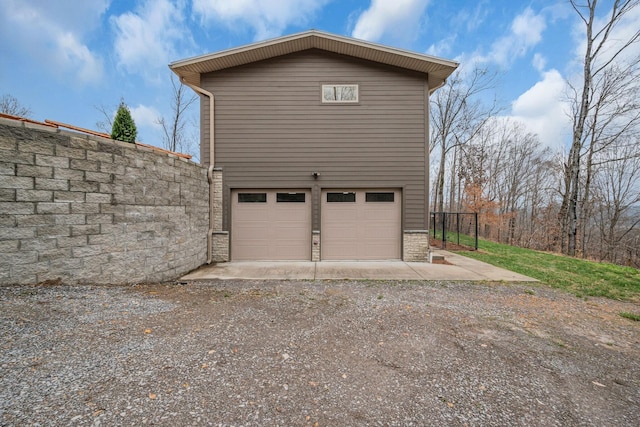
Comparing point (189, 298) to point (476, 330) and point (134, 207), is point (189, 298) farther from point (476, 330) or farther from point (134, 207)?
point (476, 330)

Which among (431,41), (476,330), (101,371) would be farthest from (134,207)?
(431,41)

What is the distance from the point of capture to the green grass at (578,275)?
4.96m

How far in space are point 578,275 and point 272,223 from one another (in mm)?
7754

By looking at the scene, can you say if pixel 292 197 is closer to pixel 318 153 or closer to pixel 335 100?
pixel 318 153

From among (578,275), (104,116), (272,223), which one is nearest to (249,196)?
(272,223)

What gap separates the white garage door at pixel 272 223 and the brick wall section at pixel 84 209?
1886 millimetres

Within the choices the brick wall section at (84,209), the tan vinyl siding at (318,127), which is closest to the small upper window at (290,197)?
the tan vinyl siding at (318,127)

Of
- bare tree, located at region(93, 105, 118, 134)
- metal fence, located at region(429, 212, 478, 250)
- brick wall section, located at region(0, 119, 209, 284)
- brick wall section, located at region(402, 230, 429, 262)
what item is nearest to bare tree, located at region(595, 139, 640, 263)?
metal fence, located at region(429, 212, 478, 250)

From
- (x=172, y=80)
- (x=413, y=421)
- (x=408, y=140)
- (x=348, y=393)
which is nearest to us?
(x=413, y=421)

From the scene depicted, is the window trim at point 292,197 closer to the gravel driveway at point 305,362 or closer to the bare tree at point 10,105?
the gravel driveway at point 305,362

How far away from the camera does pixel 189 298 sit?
402 centimetres

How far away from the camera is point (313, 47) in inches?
283

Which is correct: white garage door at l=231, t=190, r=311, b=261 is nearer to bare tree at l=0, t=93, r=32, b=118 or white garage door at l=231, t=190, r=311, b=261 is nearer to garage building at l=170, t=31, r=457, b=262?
garage building at l=170, t=31, r=457, b=262

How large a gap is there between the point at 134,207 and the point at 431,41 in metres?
17.0
